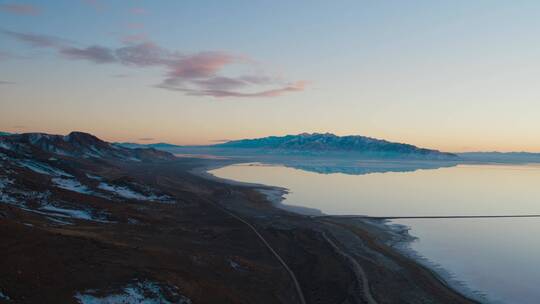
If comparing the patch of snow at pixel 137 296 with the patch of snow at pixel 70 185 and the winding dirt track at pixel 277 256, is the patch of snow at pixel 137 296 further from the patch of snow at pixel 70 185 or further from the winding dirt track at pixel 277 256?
the patch of snow at pixel 70 185

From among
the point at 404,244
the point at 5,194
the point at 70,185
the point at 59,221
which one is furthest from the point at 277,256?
the point at 70,185

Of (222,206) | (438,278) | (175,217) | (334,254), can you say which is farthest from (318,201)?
(438,278)

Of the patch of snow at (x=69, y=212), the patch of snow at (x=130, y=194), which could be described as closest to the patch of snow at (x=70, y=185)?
the patch of snow at (x=130, y=194)

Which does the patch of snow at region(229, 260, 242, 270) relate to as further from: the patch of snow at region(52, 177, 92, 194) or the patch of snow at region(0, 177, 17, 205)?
the patch of snow at region(52, 177, 92, 194)

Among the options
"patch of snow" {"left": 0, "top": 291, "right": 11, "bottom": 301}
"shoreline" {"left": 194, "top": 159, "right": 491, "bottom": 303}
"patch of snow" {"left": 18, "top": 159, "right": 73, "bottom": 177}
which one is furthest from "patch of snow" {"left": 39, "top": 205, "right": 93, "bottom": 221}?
"patch of snow" {"left": 18, "top": 159, "right": 73, "bottom": 177}

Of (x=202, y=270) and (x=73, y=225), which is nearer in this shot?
(x=202, y=270)

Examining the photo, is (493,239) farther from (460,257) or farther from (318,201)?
(318,201)
